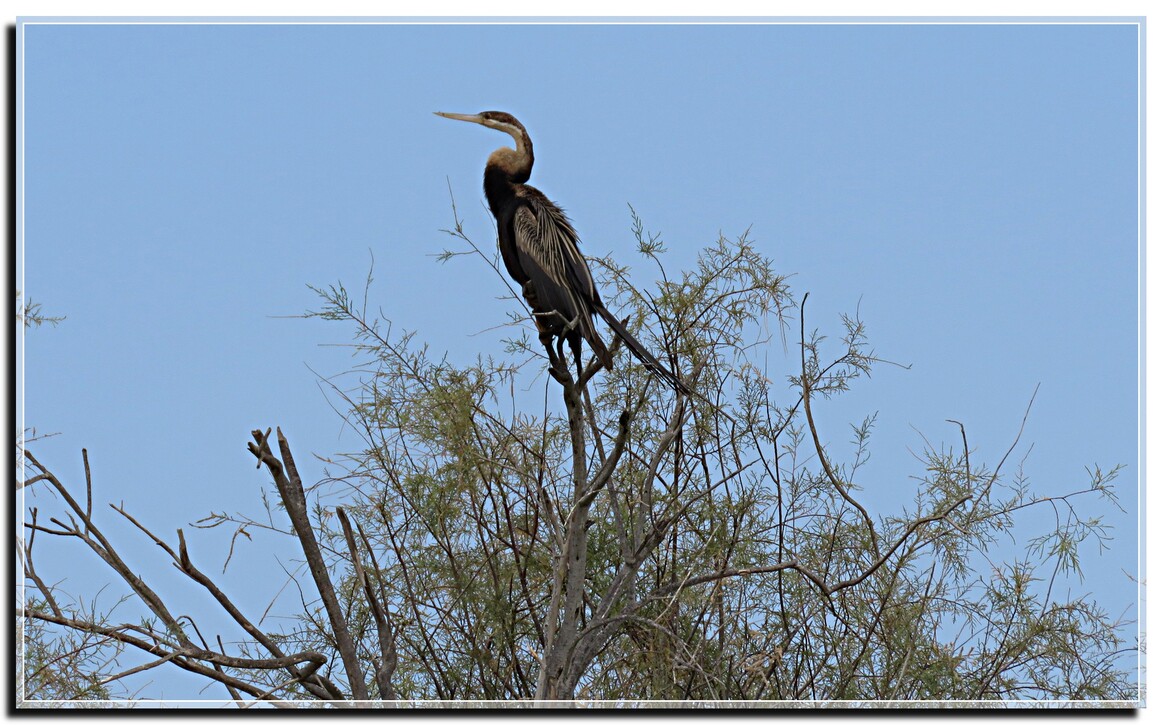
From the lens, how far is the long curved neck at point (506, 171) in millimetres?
4578

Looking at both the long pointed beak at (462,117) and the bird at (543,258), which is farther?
the long pointed beak at (462,117)

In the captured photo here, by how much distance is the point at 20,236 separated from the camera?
3338 mm

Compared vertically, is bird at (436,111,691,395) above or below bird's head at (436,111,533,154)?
below

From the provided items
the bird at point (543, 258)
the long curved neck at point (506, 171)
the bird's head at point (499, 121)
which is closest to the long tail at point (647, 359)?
the bird at point (543, 258)

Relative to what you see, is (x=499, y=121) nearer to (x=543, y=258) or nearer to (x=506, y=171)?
(x=506, y=171)

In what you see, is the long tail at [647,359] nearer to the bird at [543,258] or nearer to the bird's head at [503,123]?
the bird at [543,258]

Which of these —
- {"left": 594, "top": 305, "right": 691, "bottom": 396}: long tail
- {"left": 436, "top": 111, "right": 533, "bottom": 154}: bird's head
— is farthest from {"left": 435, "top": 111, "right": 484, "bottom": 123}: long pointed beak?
{"left": 594, "top": 305, "right": 691, "bottom": 396}: long tail

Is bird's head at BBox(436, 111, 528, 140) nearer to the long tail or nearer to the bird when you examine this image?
the bird

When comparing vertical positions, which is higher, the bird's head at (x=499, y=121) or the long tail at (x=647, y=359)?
the bird's head at (x=499, y=121)

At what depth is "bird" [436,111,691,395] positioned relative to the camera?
12.6ft

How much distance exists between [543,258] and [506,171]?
0.55m

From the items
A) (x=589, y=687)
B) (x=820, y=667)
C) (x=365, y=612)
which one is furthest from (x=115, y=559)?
(x=820, y=667)

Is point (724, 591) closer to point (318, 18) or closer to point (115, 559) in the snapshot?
point (115, 559)

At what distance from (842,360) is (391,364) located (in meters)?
1.34
